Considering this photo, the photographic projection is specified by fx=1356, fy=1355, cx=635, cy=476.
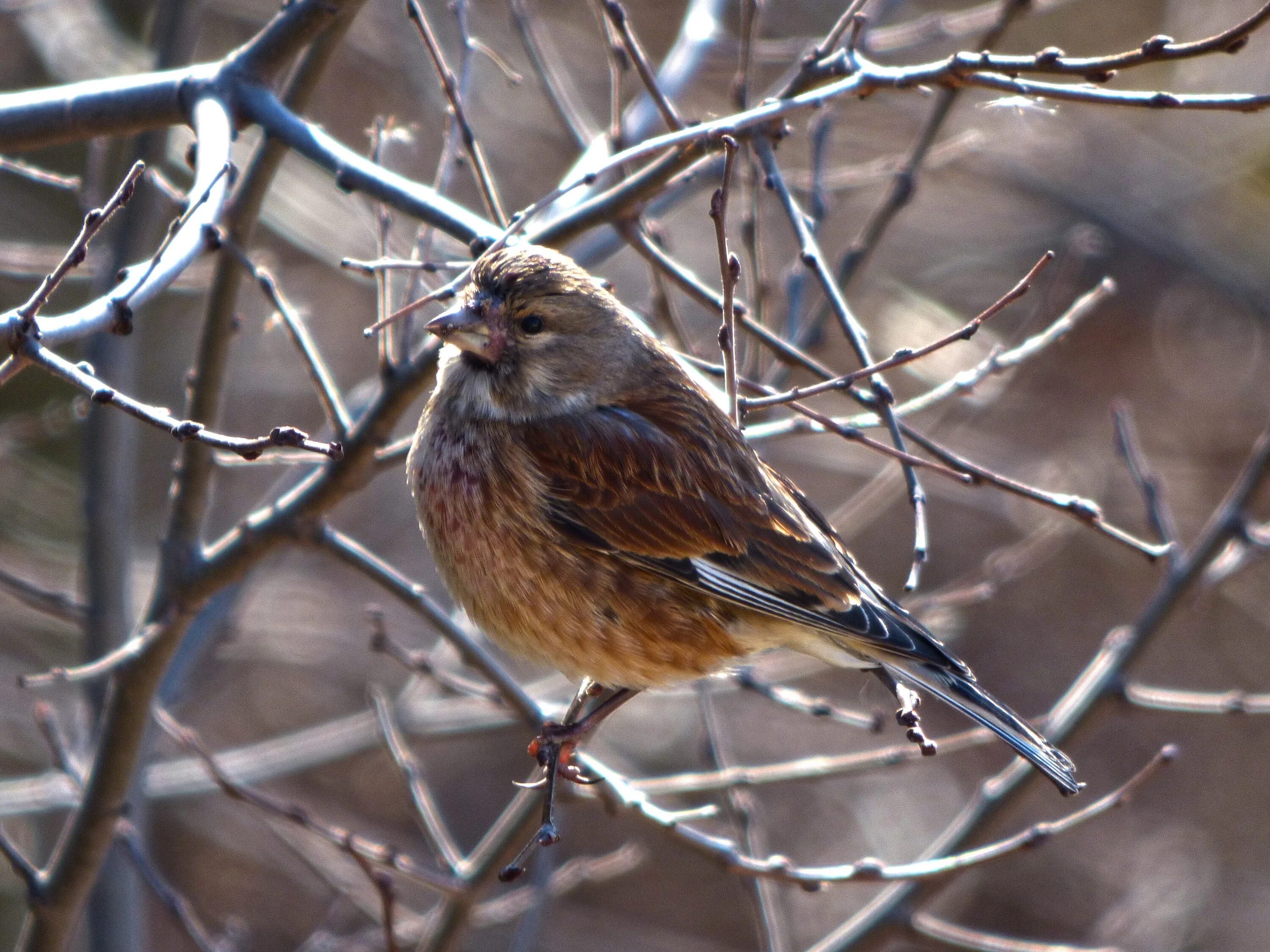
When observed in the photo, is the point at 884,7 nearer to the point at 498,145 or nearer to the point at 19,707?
the point at 498,145

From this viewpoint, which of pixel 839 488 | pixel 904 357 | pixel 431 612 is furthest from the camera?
pixel 839 488

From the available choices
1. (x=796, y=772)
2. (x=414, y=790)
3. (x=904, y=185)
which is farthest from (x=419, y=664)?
(x=904, y=185)

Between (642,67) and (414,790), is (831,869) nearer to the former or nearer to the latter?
(414,790)

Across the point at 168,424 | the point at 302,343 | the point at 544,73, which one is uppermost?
the point at 544,73

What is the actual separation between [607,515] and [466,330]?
0.64m

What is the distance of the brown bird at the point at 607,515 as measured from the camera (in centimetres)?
359

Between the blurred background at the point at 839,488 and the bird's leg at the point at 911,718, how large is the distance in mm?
4247

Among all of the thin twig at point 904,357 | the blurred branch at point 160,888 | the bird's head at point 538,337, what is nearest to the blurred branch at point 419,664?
the bird's head at point 538,337

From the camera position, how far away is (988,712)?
3395 mm

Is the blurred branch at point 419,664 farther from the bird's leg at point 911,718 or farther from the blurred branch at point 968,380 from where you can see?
the bird's leg at point 911,718

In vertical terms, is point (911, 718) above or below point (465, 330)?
below

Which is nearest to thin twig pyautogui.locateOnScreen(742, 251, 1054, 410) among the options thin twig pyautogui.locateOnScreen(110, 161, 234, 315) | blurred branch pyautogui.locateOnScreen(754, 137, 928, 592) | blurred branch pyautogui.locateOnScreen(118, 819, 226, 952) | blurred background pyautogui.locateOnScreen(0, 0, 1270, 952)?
blurred branch pyautogui.locateOnScreen(754, 137, 928, 592)

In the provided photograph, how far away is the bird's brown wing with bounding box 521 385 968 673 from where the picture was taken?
3.70 m

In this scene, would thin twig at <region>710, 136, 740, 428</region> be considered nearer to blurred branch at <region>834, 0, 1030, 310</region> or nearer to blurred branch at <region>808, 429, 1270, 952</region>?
blurred branch at <region>834, 0, 1030, 310</region>
